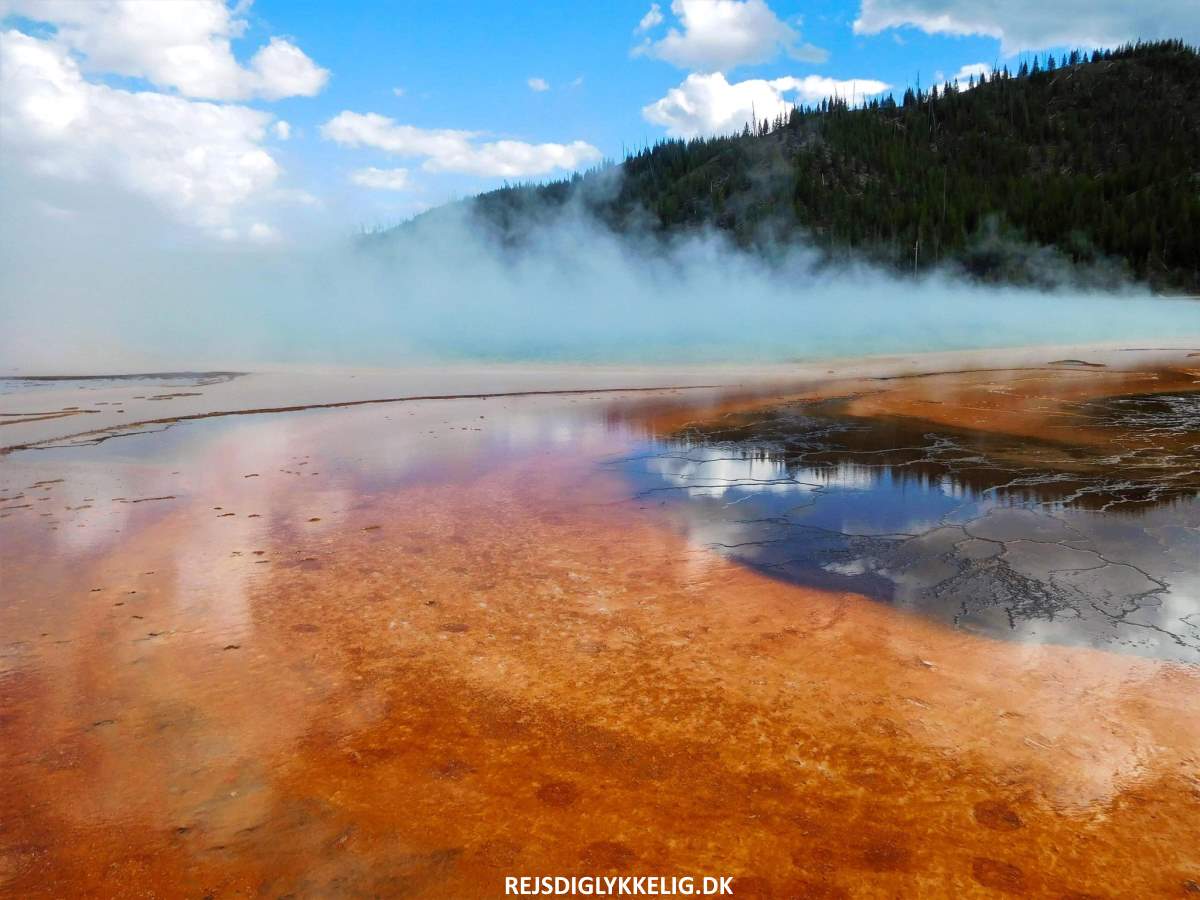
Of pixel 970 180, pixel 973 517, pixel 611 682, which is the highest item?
pixel 970 180

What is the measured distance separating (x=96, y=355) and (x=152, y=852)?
22709 mm

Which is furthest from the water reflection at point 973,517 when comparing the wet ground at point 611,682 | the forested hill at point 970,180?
the forested hill at point 970,180

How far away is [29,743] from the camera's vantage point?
2.70 metres

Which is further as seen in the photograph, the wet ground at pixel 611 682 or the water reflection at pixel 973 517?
the water reflection at pixel 973 517

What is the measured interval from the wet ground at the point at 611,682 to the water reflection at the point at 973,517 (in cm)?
3

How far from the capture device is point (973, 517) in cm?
496

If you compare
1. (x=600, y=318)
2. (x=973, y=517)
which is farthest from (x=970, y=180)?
(x=973, y=517)

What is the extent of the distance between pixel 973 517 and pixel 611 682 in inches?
121

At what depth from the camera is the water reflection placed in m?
3.61

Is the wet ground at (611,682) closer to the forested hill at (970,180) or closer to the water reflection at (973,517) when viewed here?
the water reflection at (973,517)

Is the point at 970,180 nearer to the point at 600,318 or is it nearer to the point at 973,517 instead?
the point at 600,318

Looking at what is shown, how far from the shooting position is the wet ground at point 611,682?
215 centimetres

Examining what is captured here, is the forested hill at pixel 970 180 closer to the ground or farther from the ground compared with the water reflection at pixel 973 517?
farther from the ground

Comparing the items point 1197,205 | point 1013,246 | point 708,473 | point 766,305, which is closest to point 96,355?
point 708,473
